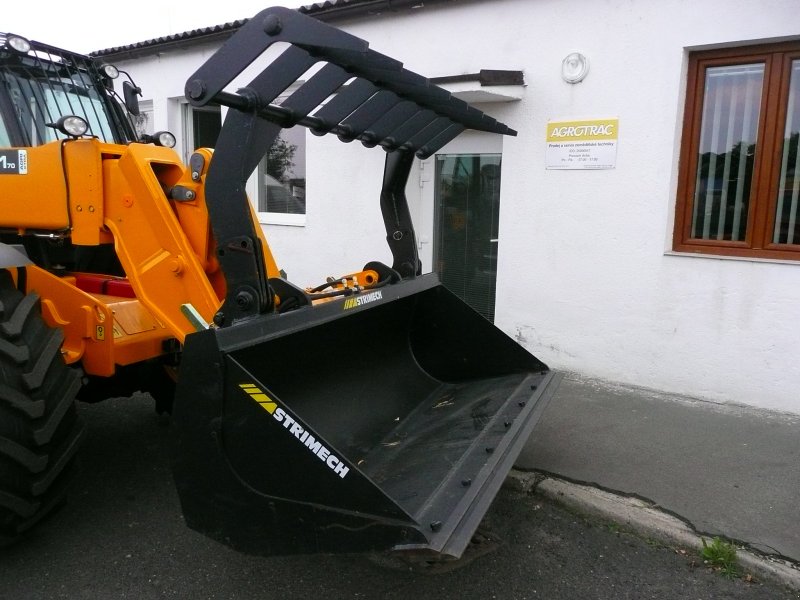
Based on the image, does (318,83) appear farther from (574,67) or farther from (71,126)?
(574,67)

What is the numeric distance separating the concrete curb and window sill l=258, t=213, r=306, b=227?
467 cm

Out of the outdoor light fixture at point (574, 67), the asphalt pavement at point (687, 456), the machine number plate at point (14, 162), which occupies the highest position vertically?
the outdoor light fixture at point (574, 67)

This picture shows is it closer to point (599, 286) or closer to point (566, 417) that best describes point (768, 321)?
point (599, 286)

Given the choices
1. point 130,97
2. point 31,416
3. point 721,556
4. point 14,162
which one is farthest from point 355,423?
point 130,97

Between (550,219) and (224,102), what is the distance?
152 inches

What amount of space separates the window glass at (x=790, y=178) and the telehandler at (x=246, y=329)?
2.36 meters

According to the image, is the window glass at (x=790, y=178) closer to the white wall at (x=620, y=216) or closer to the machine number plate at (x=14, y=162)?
the white wall at (x=620, y=216)

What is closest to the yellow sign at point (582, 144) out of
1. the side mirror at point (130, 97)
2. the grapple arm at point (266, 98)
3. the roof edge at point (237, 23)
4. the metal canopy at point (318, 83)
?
the roof edge at point (237, 23)

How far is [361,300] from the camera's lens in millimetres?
3387

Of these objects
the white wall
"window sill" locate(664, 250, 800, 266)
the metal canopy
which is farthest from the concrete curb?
"window sill" locate(664, 250, 800, 266)

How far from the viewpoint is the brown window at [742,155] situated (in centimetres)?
480

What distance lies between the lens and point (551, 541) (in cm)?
337

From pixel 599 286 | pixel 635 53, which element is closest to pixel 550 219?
pixel 599 286

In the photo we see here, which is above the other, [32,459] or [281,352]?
[281,352]
